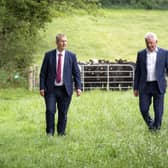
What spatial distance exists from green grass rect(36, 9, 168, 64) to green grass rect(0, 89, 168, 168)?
34.6 meters

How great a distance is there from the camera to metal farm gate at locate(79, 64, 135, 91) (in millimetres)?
33094

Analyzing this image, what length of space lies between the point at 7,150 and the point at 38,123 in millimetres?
4919

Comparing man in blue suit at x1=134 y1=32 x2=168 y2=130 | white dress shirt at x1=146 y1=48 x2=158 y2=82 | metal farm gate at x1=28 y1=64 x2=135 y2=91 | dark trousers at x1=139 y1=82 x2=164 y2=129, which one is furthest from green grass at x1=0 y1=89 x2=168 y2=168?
metal farm gate at x1=28 y1=64 x2=135 y2=91

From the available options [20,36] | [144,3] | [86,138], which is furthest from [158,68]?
[20,36]

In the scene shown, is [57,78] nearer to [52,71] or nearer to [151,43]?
[52,71]

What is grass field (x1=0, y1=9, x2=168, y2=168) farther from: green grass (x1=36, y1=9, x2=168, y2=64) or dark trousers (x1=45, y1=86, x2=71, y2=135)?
green grass (x1=36, y1=9, x2=168, y2=64)

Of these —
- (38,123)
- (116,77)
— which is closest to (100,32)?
(116,77)

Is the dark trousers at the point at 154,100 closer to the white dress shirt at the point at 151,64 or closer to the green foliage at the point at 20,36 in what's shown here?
the white dress shirt at the point at 151,64

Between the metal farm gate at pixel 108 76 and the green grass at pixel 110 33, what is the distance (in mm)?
17710

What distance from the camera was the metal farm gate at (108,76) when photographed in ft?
A: 109

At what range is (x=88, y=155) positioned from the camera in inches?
372

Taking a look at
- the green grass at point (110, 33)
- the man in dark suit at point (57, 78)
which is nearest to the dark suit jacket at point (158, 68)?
the man in dark suit at point (57, 78)

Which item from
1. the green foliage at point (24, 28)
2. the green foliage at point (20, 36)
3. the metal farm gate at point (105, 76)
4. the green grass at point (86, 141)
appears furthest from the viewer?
the metal farm gate at point (105, 76)

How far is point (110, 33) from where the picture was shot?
65250 mm
